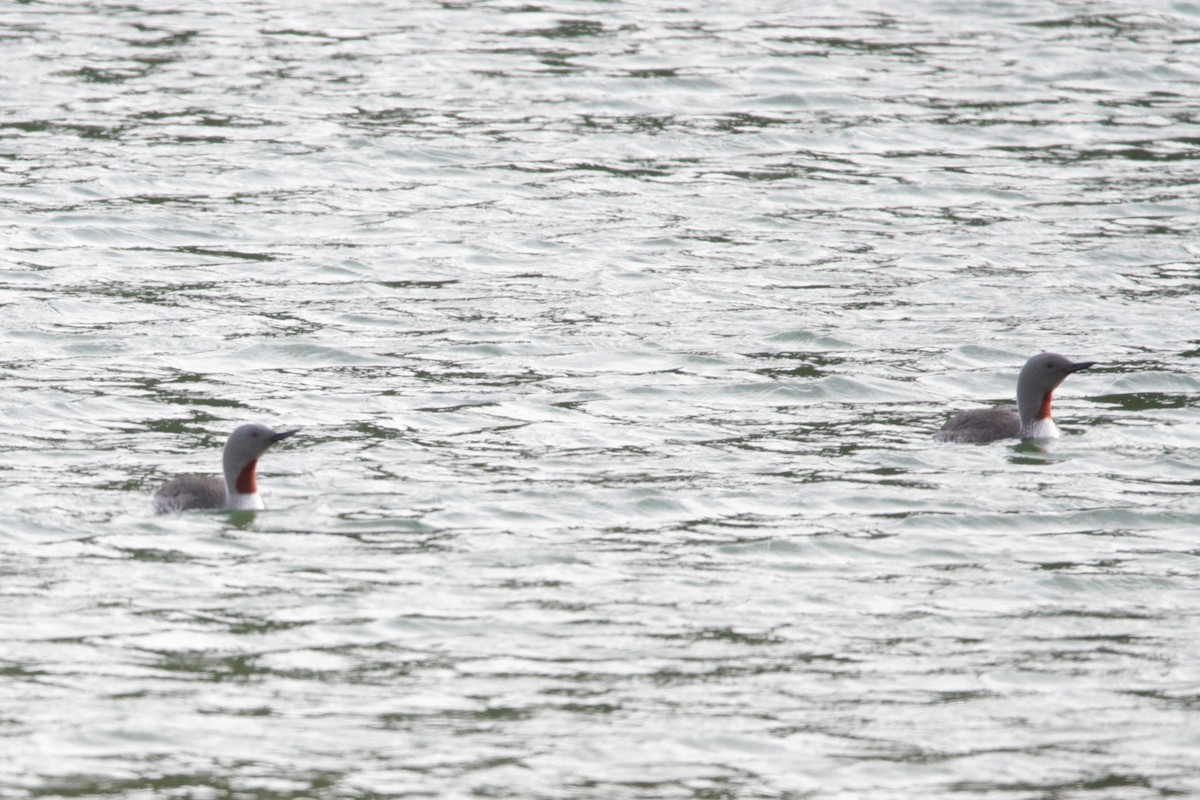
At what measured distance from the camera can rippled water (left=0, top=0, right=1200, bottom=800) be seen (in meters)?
9.13

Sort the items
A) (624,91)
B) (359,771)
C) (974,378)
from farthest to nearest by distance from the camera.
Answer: (624,91), (974,378), (359,771)

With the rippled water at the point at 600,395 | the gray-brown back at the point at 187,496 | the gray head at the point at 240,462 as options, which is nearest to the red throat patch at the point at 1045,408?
the rippled water at the point at 600,395

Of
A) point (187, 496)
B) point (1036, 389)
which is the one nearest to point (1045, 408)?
point (1036, 389)

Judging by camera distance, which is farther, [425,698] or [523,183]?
[523,183]

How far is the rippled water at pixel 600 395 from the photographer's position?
9.13 meters

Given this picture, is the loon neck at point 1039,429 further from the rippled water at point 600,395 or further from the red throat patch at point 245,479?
the red throat patch at point 245,479

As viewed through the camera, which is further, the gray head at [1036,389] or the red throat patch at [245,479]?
the gray head at [1036,389]

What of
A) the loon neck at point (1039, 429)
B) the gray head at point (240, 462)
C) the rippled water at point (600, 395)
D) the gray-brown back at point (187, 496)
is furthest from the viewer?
the loon neck at point (1039, 429)

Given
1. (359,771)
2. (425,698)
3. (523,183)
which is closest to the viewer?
(359,771)

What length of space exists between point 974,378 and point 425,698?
721cm

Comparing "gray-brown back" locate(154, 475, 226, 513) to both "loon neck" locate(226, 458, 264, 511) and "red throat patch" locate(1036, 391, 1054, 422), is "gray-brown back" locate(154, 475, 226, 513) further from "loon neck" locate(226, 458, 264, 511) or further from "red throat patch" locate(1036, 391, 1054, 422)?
"red throat patch" locate(1036, 391, 1054, 422)

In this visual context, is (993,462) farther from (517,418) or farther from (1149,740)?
(1149,740)

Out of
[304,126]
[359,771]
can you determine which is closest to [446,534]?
[359,771]

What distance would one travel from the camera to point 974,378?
609 inches
